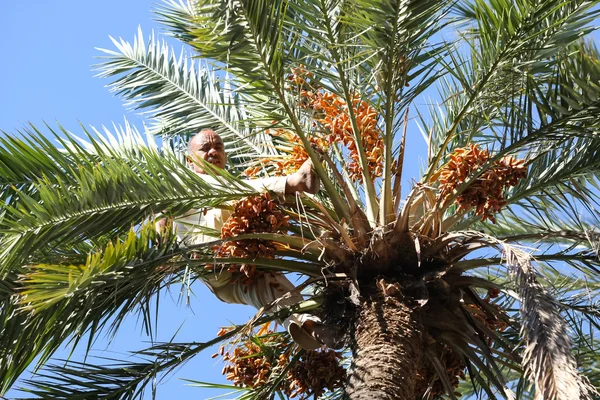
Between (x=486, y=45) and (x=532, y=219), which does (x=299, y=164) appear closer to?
(x=486, y=45)

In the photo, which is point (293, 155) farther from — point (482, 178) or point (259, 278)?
point (482, 178)

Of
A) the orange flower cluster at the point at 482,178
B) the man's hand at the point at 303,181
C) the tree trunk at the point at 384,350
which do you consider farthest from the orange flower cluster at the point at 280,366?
the orange flower cluster at the point at 482,178

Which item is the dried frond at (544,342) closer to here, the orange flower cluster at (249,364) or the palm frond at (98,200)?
the palm frond at (98,200)

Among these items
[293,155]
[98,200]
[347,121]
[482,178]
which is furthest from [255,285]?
[482,178]

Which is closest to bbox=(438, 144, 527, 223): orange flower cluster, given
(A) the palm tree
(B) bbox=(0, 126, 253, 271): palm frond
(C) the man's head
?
(A) the palm tree

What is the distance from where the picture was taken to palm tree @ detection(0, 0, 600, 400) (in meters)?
5.02

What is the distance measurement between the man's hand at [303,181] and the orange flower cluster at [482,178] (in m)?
0.74

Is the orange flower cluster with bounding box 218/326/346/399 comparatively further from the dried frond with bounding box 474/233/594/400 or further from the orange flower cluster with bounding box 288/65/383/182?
the dried frond with bounding box 474/233/594/400

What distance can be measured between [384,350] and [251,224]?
1026 millimetres

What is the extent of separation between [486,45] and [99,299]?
2.54m

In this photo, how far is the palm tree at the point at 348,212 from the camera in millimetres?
5023

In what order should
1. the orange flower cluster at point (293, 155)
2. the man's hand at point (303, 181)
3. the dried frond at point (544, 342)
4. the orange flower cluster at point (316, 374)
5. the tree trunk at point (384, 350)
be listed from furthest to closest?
the orange flower cluster at point (293, 155) < the orange flower cluster at point (316, 374) < the man's hand at point (303, 181) < the tree trunk at point (384, 350) < the dried frond at point (544, 342)

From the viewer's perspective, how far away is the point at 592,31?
559cm

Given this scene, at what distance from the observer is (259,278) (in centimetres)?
595
